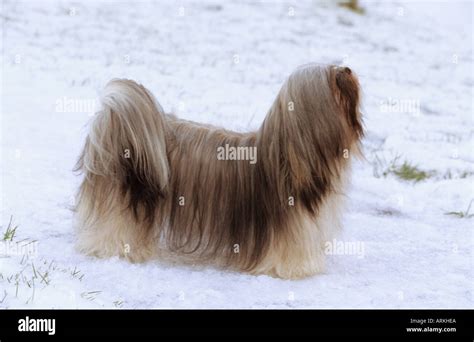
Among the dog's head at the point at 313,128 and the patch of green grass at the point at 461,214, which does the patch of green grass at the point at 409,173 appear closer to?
the patch of green grass at the point at 461,214

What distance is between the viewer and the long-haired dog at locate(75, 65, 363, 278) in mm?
4609

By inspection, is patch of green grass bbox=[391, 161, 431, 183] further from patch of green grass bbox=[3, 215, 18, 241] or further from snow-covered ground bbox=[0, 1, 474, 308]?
patch of green grass bbox=[3, 215, 18, 241]

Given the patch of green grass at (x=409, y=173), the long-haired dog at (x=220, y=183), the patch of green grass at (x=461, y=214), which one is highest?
the long-haired dog at (x=220, y=183)

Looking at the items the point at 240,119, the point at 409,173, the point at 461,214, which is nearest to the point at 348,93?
the point at 461,214

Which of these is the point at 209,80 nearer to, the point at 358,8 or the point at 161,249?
the point at 161,249

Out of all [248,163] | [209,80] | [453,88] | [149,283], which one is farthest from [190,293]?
[453,88]

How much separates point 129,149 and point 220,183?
60 centimetres

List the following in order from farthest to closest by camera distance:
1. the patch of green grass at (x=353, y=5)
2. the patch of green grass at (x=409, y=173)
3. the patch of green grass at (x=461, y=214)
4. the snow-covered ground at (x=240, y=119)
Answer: the patch of green grass at (x=353, y=5), the patch of green grass at (x=409, y=173), the patch of green grass at (x=461, y=214), the snow-covered ground at (x=240, y=119)

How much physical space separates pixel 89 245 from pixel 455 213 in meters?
3.05

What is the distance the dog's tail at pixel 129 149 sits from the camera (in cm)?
473

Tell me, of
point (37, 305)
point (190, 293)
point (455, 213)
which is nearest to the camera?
point (37, 305)

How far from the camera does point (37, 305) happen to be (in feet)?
13.0

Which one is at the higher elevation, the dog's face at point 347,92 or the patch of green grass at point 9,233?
the dog's face at point 347,92

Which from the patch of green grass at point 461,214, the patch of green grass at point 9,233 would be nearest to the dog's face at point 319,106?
the patch of green grass at point 9,233
